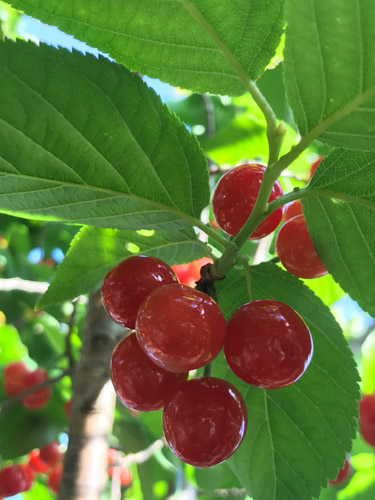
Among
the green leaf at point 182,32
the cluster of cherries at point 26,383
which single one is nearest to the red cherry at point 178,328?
the green leaf at point 182,32

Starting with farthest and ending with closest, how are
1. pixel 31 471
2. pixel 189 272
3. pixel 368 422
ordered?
pixel 31 471, pixel 368 422, pixel 189 272

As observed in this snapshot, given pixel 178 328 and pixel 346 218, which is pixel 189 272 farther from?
pixel 178 328

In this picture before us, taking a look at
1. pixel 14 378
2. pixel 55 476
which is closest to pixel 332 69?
pixel 14 378

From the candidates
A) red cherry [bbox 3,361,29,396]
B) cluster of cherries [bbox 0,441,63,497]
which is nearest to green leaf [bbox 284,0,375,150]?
red cherry [bbox 3,361,29,396]

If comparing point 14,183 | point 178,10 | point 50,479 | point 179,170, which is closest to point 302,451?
point 179,170

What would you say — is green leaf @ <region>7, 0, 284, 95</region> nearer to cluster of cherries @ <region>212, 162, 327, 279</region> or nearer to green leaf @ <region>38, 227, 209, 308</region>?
cluster of cherries @ <region>212, 162, 327, 279</region>
